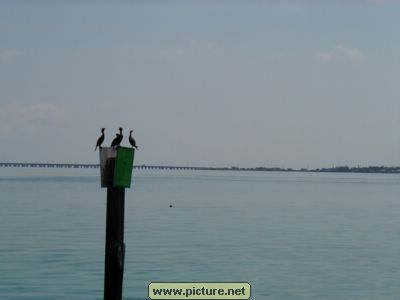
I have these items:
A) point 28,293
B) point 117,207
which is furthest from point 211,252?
point 117,207

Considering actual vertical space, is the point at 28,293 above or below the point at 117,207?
below

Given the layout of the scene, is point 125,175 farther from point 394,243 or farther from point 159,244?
point 394,243

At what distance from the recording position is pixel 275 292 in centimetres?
2381

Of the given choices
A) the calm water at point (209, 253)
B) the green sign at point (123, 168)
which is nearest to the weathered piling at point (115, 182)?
the green sign at point (123, 168)

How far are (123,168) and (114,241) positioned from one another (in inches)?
54.9

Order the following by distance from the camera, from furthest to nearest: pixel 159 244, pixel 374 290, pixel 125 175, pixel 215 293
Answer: pixel 159 244
pixel 374 290
pixel 215 293
pixel 125 175

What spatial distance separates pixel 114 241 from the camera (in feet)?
43.4

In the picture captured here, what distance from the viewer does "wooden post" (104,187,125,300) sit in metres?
12.8

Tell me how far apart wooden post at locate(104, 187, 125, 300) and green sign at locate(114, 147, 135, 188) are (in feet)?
0.46

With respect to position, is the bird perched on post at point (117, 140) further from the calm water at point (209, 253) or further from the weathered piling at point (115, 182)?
the calm water at point (209, 253)

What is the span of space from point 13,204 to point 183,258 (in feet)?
126

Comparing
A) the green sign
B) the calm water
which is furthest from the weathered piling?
the calm water

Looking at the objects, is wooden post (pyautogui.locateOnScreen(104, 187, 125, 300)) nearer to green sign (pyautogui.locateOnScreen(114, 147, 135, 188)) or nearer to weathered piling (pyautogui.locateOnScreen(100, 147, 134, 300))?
weathered piling (pyautogui.locateOnScreen(100, 147, 134, 300))

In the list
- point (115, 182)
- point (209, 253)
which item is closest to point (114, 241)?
point (115, 182)
